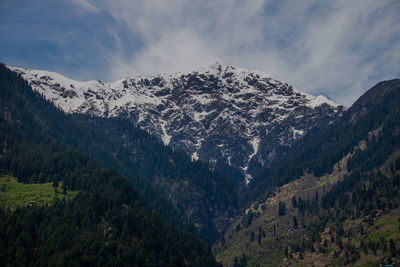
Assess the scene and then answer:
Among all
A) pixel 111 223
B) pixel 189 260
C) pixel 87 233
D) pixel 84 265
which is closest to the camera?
pixel 84 265

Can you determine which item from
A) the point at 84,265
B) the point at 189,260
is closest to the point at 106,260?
the point at 84,265

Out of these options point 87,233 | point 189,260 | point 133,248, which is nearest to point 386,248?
point 189,260

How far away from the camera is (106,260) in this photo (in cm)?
15950

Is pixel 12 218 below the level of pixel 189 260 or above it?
above

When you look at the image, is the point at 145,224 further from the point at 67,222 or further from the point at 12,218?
the point at 12,218

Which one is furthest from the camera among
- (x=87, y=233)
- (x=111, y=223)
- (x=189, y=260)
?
(x=189, y=260)

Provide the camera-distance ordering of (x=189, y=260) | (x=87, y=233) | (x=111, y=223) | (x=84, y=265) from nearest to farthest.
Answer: (x=84, y=265) < (x=87, y=233) < (x=111, y=223) < (x=189, y=260)

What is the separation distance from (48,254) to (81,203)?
39591mm

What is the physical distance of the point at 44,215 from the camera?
589ft

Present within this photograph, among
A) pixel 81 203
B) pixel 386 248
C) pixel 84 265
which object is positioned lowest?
pixel 84 265

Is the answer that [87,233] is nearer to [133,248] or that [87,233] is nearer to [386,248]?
[133,248]

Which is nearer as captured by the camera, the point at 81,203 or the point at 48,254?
the point at 48,254

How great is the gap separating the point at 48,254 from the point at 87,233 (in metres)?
17.6

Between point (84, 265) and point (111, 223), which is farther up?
point (111, 223)
